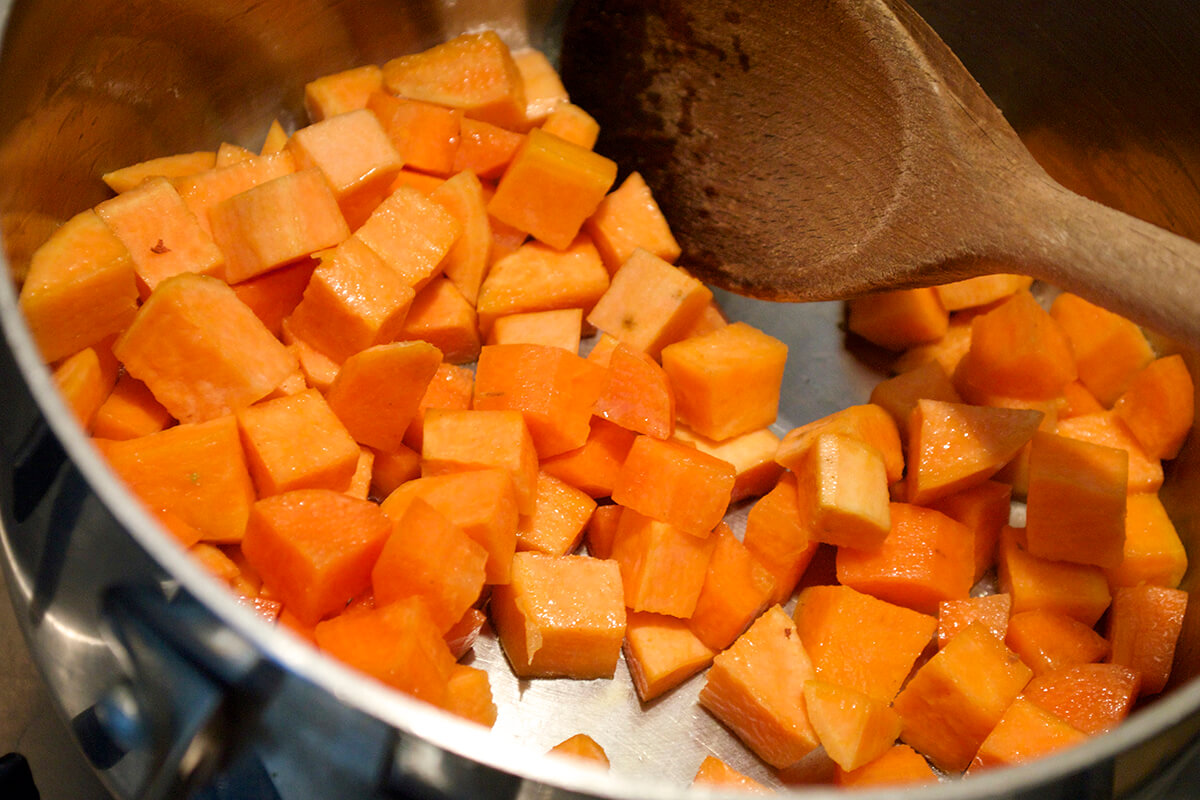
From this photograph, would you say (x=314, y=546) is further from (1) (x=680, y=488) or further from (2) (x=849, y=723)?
(2) (x=849, y=723)

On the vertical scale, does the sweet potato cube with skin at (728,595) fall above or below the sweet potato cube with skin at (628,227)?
below

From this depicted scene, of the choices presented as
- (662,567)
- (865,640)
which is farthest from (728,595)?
(865,640)

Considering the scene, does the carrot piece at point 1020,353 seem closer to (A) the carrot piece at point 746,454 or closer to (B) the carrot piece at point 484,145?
(A) the carrot piece at point 746,454

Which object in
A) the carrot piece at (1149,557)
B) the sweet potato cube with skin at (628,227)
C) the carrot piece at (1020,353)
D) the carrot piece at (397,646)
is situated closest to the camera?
the carrot piece at (397,646)

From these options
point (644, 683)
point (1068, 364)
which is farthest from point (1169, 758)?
point (1068, 364)

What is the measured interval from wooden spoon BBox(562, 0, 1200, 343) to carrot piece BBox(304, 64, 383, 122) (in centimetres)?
43

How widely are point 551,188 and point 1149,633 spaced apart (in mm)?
1330

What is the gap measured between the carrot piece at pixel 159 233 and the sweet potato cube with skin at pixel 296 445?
0.28m

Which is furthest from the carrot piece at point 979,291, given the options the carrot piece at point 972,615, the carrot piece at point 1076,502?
the carrot piece at point 972,615

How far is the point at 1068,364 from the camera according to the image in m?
1.90

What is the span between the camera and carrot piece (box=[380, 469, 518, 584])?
4.91ft

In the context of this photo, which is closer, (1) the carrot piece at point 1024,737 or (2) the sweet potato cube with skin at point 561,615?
(1) the carrot piece at point 1024,737

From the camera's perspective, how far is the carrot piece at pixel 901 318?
6.56 ft

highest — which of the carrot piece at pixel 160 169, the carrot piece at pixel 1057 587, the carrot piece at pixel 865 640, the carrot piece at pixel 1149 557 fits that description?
the carrot piece at pixel 160 169
